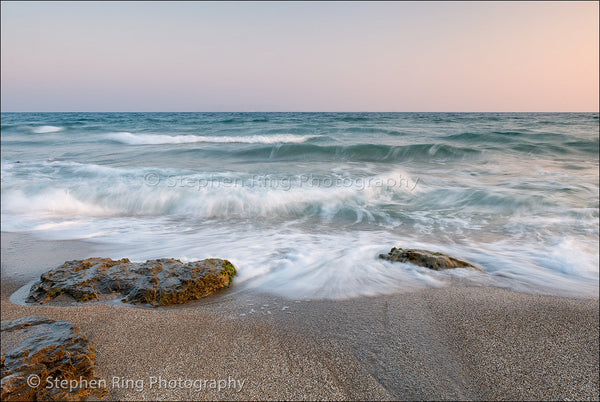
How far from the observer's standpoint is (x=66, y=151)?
1382cm

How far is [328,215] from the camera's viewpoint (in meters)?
5.96

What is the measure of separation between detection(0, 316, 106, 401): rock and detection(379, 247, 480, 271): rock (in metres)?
2.79

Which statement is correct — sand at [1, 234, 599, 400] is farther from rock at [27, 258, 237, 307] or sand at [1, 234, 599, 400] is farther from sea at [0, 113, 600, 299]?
sea at [0, 113, 600, 299]

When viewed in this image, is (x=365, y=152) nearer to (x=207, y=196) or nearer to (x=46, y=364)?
(x=207, y=196)

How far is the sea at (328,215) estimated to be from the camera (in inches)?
135

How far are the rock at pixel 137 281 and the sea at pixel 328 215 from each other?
1.43ft

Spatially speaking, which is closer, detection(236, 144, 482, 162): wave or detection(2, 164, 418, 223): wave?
detection(2, 164, 418, 223): wave

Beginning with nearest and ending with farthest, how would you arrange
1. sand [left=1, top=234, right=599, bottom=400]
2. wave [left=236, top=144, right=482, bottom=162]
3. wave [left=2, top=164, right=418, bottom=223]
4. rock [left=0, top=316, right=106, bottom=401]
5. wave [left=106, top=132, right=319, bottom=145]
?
rock [left=0, top=316, right=106, bottom=401]
sand [left=1, top=234, right=599, bottom=400]
wave [left=2, top=164, right=418, bottom=223]
wave [left=236, top=144, right=482, bottom=162]
wave [left=106, top=132, right=319, bottom=145]

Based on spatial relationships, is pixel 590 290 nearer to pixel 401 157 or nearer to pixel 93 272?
pixel 93 272

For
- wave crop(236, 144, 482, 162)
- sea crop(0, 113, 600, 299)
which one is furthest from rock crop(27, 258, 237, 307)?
wave crop(236, 144, 482, 162)

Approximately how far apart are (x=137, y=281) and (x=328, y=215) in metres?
3.64

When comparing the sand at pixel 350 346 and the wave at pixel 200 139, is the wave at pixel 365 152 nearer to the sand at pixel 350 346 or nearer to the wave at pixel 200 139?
the wave at pixel 200 139

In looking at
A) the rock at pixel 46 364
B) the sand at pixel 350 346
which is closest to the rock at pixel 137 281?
the sand at pixel 350 346

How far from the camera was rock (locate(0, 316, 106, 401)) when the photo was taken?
5.25 feet
